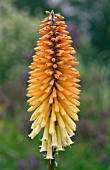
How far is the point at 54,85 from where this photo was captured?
434 centimetres

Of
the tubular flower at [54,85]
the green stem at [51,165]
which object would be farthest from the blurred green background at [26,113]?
the green stem at [51,165]

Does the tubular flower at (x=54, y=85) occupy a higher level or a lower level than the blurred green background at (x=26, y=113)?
lower

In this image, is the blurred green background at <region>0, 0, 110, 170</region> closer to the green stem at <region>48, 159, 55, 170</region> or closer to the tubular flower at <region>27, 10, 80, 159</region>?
the tubular flower at <region>27, 10, 80, 159</region>

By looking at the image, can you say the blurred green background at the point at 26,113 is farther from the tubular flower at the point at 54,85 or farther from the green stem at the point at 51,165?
the green stem at the point at 51,165

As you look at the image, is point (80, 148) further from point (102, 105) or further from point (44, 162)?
point (102, 105)

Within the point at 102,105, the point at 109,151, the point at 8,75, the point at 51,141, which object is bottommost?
the point at 51,141

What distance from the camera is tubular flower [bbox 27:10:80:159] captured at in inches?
164

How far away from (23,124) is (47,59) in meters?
7.31

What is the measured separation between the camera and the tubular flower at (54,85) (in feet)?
13.6

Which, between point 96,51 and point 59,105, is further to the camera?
point 96,51

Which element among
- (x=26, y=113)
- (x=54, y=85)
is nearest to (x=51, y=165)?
(x=54, y=85)

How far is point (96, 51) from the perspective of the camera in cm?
3972

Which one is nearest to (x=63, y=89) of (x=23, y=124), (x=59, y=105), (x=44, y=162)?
(x=59, y=105)

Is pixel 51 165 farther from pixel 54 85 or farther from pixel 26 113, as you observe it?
pixel 26 113
